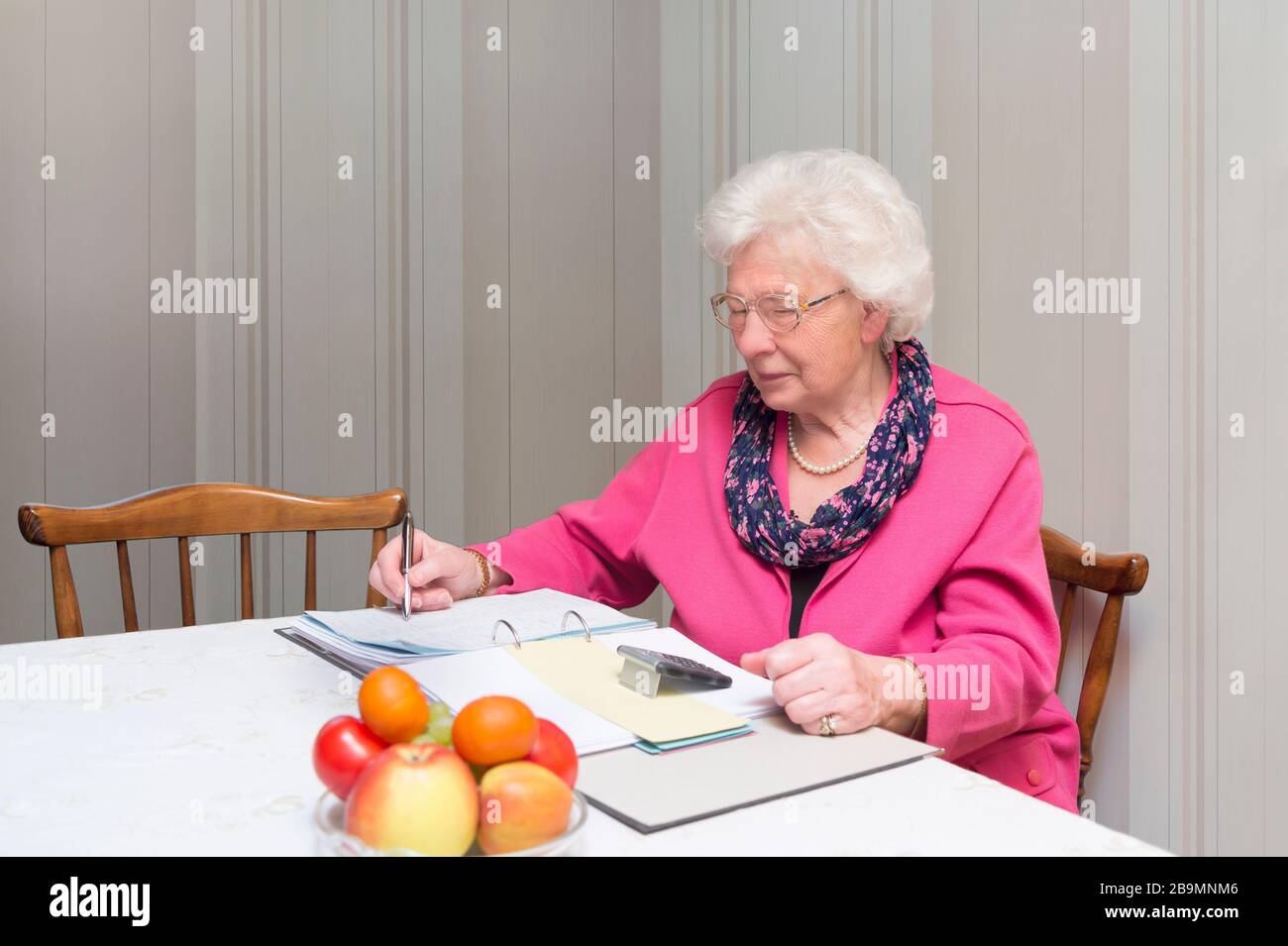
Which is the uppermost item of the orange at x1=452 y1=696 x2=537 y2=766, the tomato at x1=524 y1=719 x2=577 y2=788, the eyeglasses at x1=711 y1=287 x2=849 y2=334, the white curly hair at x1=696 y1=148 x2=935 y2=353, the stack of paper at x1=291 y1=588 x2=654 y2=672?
the white curly hair at x1=696 y1=148 x2=935 y2=353

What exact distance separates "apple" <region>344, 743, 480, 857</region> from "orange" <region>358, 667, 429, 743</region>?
0.08 m

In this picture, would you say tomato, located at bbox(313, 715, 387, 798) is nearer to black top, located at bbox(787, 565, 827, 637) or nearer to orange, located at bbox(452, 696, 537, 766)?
orange, located at bbox(452, 696, 537, 766)

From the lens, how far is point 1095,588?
151 centimetres

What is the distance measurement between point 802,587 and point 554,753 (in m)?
0.78

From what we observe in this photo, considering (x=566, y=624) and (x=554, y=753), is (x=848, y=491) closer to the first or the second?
(x=566, y=624)

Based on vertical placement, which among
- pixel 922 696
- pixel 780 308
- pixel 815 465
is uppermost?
pixel 780 308

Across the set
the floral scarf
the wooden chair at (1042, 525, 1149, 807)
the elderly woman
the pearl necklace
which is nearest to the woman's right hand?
the elderly woman

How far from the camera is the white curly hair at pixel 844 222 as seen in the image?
1.33 m

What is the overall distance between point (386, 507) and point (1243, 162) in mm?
1414

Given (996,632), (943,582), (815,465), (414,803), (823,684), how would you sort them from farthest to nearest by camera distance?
1. (815,465)
2. (943,582)
3. (996,632)
4. (823,684)
5. (414,803)

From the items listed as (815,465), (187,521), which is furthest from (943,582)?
(187,521)

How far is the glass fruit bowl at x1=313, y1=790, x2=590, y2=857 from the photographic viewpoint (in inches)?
A: 20.1

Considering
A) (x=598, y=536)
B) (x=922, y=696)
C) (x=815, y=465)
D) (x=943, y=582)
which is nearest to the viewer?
(x=922, y=696)

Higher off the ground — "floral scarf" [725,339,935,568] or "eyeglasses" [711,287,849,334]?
"eyeglasses" [711,287,849,334]
